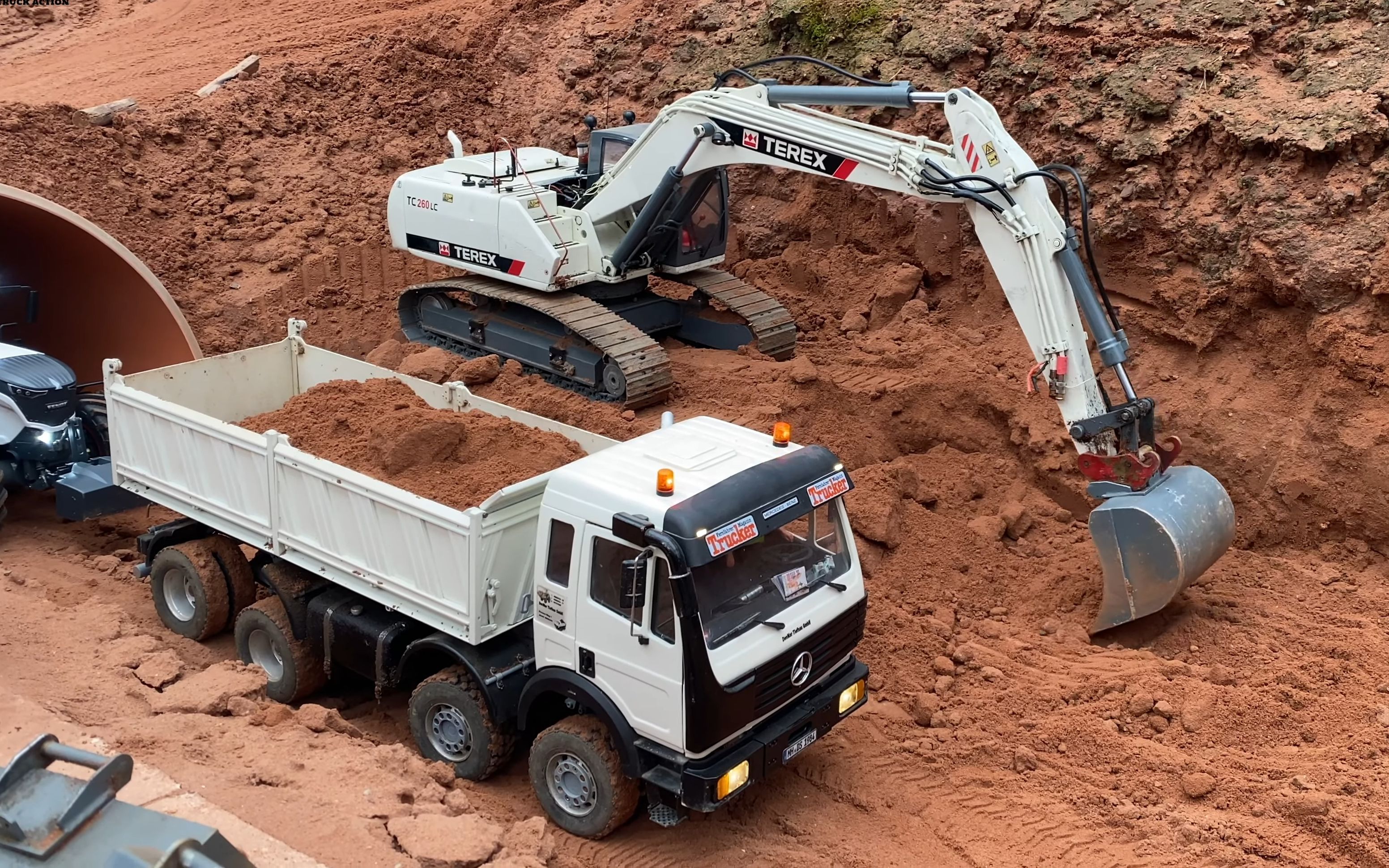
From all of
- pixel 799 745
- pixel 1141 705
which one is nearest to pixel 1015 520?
pixel 1141 705

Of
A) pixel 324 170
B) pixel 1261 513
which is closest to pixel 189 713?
pixel 1261 513

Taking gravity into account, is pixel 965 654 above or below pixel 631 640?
below

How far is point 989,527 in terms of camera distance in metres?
9.57

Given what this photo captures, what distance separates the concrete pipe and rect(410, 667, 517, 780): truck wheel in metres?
5.46

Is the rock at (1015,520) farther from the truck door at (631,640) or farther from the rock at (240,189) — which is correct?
the rock at (240,189)

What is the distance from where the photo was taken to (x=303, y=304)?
14133 mm

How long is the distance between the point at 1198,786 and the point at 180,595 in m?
6.56

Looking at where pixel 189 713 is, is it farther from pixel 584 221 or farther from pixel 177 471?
pixel 584 221

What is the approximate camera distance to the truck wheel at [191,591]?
8.48 m

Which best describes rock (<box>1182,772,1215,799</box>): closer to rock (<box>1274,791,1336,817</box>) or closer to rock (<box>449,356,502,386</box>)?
rock (<box>1274,791,1336,817</box>)

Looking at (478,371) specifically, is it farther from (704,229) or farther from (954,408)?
(954,408)

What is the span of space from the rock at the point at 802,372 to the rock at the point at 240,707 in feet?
17.4

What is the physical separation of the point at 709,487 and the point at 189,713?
3.39 meters

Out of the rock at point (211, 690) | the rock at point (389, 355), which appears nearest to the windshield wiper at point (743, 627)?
the rock at point (211, 690)
